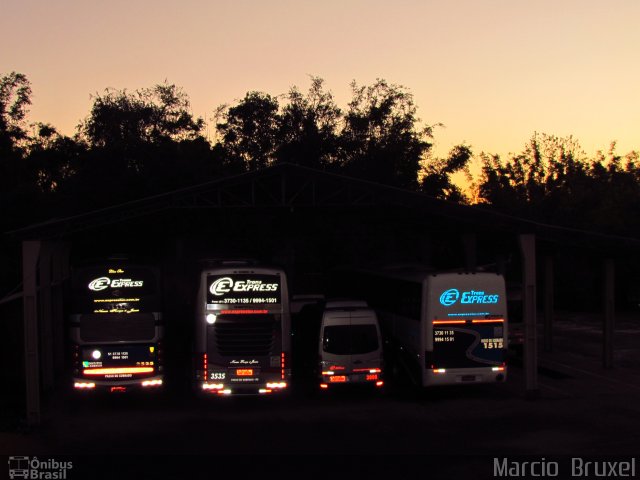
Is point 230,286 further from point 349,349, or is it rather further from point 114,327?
point 349,349

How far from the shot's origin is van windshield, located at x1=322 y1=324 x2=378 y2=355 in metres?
20.1

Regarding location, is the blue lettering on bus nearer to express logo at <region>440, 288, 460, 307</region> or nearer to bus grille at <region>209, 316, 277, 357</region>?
express logo at <region>440, 288, 460, 307</region>

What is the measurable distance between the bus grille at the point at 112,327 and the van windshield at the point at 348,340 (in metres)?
4.76

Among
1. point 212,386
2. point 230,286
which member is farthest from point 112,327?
point 230,286

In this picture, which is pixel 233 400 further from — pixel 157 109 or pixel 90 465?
pixel 157 109

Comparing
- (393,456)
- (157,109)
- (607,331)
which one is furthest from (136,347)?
(157,109)

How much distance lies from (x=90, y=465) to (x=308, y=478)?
13.0ft

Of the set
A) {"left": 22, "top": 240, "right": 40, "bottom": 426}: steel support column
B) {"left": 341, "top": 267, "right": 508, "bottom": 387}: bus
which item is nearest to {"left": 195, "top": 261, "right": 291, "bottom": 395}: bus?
{"left": 341, "top": 267, "right": 508, "bottom": 387}: bus

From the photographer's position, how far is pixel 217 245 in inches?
1437

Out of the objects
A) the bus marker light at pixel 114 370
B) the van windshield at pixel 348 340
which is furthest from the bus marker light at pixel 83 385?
the van windshield at pixel 348 340

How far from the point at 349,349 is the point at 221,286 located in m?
3.79

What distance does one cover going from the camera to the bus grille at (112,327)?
19438 mm

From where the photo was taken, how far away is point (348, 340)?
2017 cm

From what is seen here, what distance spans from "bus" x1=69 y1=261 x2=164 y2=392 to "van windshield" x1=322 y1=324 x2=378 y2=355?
438 centimetres
